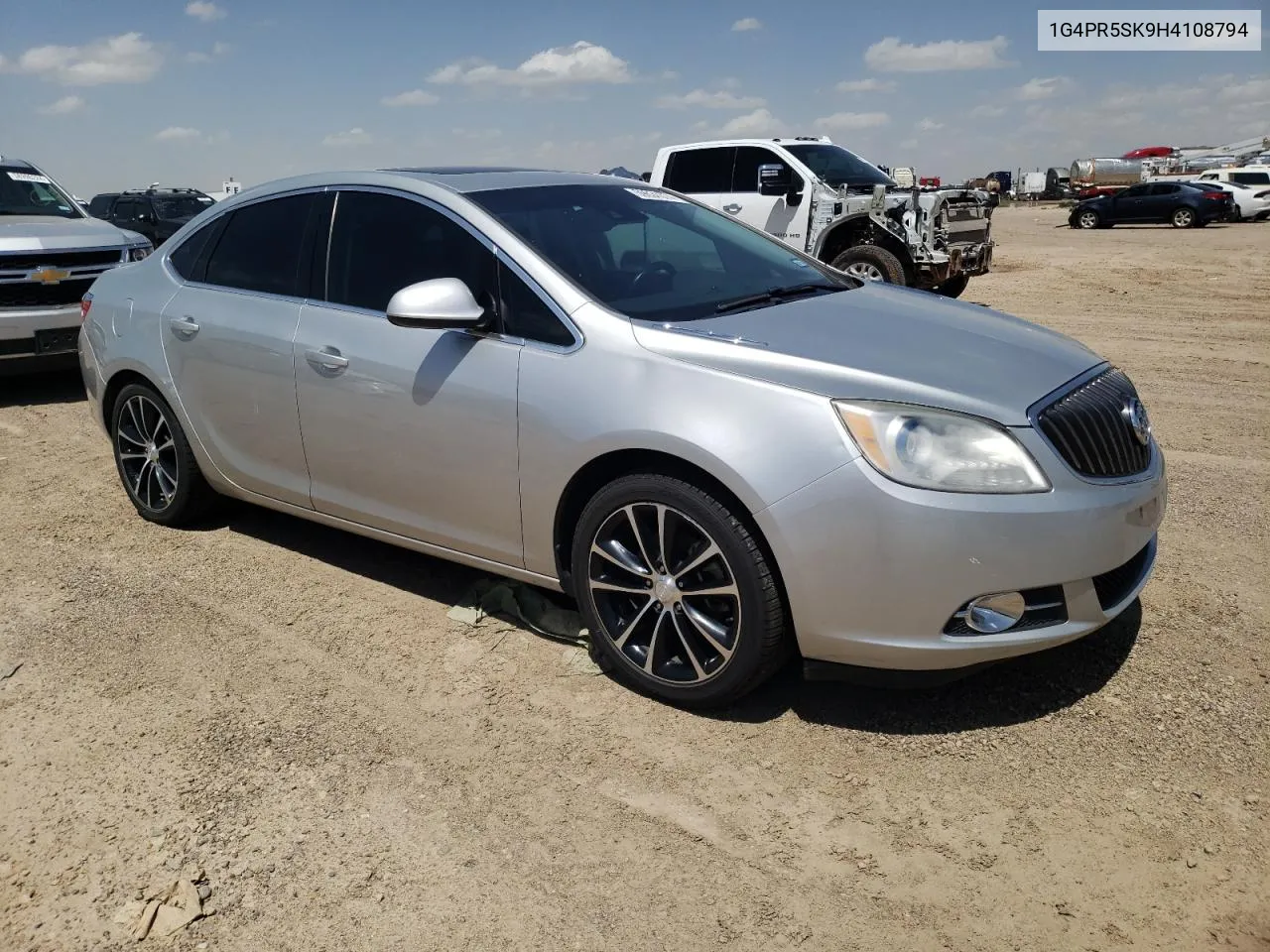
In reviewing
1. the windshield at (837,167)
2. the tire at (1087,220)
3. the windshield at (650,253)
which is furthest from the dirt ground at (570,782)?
the tire at (1087,220)

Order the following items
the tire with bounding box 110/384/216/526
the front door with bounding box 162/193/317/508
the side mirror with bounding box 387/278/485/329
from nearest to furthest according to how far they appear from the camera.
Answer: the side mirror with bounding box 387/278/485/329
the front door with bounding box 162/193/317/508
the tire with bounding box 110/384/216/526

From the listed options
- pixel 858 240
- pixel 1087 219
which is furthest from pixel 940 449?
pixel 1087 219

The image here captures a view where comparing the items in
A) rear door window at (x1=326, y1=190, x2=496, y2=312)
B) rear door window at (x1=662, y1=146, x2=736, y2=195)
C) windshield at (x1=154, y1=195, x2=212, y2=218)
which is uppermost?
windshield at (x1=154, y1=195, x2=212, y2=218)

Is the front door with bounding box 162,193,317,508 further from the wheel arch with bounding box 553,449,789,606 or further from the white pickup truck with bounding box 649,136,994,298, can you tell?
the white pickup truck with bounding box 649,136,994,298

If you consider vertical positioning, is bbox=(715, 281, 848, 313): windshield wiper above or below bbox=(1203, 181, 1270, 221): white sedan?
below

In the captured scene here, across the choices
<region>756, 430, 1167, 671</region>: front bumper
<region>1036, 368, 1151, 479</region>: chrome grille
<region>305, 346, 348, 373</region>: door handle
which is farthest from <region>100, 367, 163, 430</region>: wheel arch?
<region>1036, 368, 1151, 479</region>: chrome grille

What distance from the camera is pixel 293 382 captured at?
4172 mm

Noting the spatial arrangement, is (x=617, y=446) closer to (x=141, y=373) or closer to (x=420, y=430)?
(x=420, y=430)

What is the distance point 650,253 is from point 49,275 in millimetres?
6379

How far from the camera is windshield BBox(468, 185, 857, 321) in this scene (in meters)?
3.65

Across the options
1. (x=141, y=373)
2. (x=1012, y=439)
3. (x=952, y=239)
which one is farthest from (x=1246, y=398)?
(x=141, y=373)

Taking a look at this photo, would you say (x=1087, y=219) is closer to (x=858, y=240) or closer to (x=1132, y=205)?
(x=1132, y=205)

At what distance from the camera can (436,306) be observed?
347 cm

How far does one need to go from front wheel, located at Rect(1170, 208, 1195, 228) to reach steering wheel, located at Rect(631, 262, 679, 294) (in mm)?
32730
